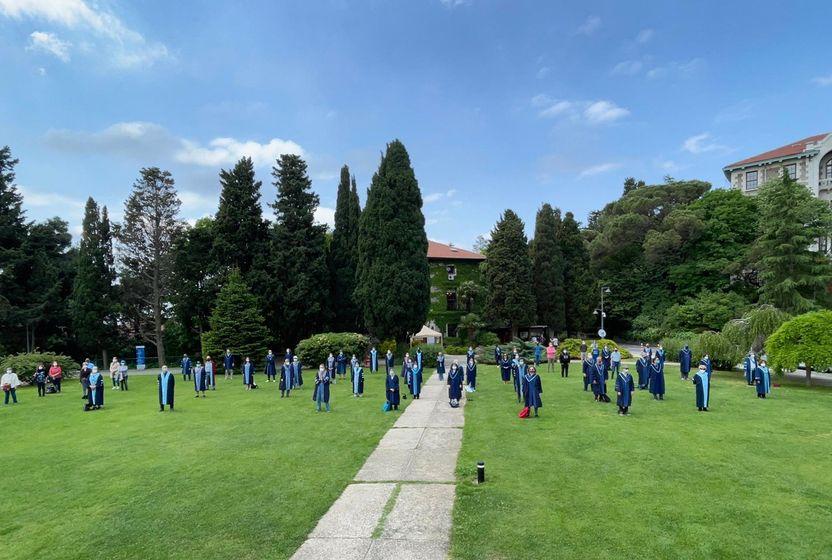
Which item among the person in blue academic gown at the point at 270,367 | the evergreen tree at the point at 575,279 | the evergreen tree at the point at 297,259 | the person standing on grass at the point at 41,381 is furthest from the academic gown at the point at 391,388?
the evergreen tree at the point at 575,279

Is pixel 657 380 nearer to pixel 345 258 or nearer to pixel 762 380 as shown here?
pixel 762 380

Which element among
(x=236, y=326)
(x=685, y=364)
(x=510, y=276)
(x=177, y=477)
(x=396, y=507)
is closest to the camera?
(x=396, y=507)

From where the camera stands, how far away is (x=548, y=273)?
150 ft

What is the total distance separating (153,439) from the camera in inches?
507

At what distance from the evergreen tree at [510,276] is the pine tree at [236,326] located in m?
20.1

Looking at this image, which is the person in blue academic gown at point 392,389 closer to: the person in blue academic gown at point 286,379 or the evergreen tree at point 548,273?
the person in blue academic gown at point 286,379

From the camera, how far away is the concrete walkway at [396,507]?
6504mm

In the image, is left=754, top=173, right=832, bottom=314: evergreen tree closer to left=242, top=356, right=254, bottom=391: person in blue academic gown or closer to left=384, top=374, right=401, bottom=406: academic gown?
left=384, top=374, right=401, bottom=406: academic gown

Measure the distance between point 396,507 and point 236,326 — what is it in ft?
81.8

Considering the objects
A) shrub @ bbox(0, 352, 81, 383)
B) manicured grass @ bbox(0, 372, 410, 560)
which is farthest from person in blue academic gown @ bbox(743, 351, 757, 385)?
shrub @ bbox(0, 352, 81, 383)

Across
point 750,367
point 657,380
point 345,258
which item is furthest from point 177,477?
point 345,258

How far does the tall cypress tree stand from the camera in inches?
1531

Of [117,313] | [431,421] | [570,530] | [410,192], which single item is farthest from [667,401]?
[117,313]

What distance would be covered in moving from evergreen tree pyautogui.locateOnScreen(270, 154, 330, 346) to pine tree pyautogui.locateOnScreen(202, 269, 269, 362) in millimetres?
3906
